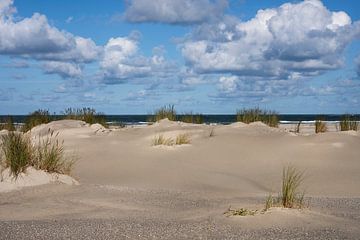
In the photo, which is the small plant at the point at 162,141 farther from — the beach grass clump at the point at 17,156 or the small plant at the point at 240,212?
the small plant at the point at 240,212

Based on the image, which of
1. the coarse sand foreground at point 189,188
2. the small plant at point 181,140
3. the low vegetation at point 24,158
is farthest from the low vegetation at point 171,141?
the low vegetation at point 24,158

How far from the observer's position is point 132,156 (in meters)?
11.5

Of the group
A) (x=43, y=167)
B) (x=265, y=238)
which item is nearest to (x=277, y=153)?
(x=43, y=167)

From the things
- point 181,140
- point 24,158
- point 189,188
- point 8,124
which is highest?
point 8,124

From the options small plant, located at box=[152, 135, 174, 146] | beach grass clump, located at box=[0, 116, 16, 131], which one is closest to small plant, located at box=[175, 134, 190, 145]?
small plant, located at box=[152, 135, 174, 146]

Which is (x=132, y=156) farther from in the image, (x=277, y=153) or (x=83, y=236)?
(x=83, y=236)

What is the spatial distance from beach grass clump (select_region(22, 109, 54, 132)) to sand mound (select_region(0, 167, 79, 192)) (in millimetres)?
10341

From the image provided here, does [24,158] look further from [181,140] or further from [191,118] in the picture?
[191,118]

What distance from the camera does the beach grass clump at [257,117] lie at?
724 inches

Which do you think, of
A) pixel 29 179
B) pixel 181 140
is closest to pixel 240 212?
pixel 29 179

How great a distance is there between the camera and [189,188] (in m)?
8.44

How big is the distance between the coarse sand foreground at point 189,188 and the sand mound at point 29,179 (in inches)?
5.4

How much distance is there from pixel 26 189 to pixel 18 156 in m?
0.65

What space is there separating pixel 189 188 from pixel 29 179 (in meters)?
2.50
